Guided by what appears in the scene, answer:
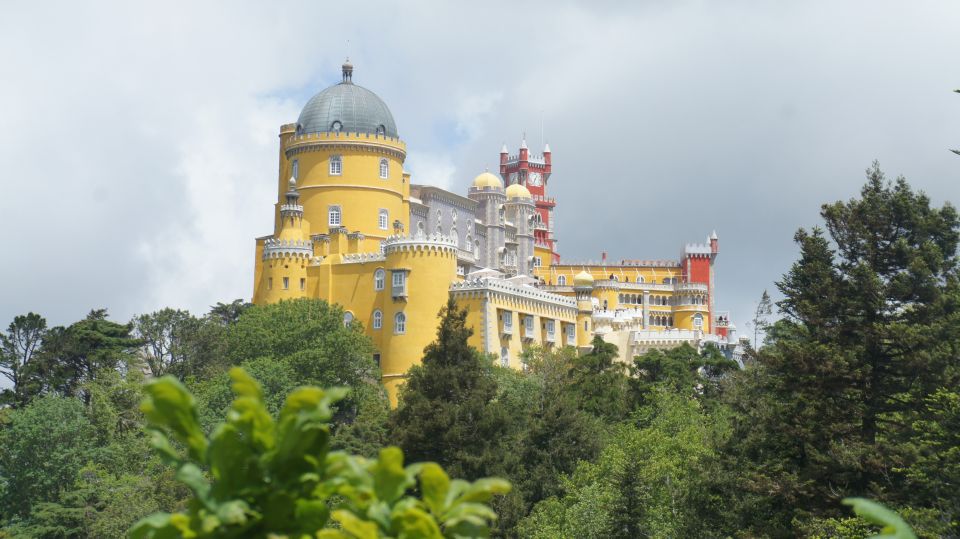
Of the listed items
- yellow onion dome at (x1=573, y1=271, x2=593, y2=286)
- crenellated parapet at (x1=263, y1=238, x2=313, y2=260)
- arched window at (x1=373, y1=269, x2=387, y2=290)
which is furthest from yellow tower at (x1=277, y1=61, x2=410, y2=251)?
yellow onion dome at (x1=573, y1=271, x2=593, y2=286)

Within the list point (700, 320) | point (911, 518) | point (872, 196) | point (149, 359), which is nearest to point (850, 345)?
point (872, 196)

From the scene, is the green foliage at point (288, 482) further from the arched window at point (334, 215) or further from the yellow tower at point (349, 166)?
the arched window at point (334, 215)

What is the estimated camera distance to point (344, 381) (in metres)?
74.1

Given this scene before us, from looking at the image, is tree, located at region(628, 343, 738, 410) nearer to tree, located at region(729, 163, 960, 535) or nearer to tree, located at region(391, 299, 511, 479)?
tree, located at region(391, 299, 511, 479)

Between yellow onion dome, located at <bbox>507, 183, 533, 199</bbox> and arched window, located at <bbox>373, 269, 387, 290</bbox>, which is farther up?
yellow onion dome, located at <bbox>507, 183, 533, 199</bbox>

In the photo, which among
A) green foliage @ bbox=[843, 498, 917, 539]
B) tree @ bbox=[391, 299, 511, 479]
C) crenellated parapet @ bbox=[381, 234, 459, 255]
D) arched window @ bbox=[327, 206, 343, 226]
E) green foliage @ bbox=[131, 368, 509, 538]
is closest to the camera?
green foliage @ bbox=[843, 498, 917, 539]

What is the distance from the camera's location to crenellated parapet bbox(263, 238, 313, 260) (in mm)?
81562

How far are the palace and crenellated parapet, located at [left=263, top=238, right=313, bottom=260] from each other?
56 mm

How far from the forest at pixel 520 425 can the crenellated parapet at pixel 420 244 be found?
185 inches

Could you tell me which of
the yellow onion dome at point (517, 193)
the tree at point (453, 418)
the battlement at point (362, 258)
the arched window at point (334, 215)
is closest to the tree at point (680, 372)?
the tree at point (453, 418)

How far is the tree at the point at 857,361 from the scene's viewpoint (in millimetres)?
34719

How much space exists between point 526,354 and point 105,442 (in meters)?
23.6

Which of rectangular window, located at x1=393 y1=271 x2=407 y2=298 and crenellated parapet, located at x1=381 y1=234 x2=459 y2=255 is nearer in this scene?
rectangular window, located at x1=393 y1=271 x2=407 y2=298

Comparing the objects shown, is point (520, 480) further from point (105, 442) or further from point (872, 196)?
point (105, 442)
